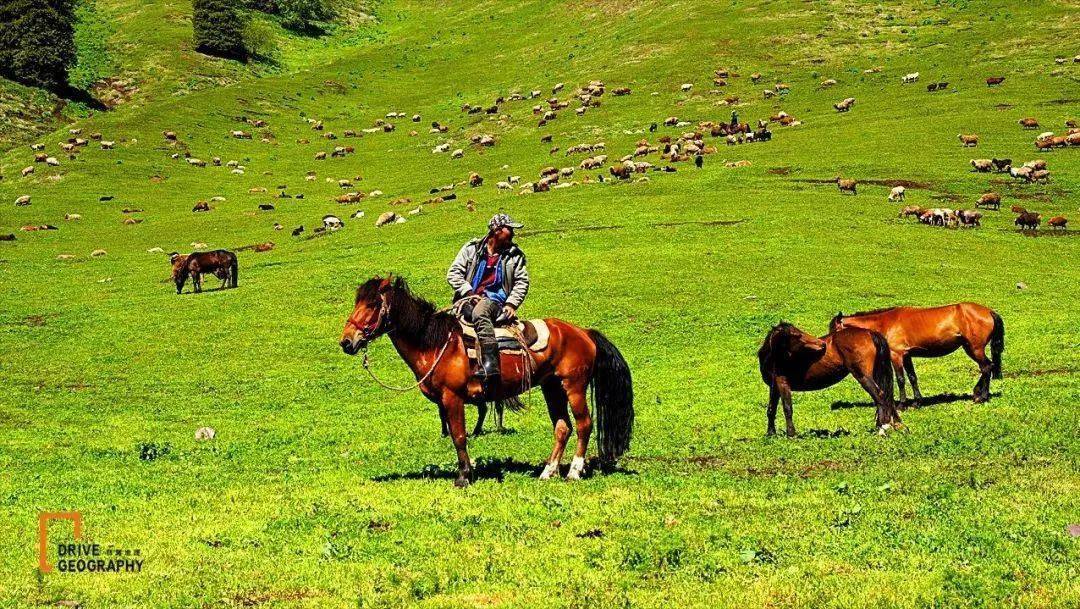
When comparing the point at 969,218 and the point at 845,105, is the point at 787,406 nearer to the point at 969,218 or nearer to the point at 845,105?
the point at 969,218

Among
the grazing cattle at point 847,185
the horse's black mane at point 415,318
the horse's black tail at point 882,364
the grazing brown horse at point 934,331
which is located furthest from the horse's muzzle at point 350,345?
the grazing cattle at point 847,185

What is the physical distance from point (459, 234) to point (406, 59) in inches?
3920

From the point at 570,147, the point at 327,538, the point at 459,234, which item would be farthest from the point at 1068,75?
the point at 327,538

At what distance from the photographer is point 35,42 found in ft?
339

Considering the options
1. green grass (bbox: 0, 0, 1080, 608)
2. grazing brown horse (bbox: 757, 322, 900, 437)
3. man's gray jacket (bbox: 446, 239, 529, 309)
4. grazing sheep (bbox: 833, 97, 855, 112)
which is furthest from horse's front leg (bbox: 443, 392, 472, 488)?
grazing sheep (bbox: 833, 97, 855, 112)

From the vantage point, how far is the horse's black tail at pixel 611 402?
638 inches

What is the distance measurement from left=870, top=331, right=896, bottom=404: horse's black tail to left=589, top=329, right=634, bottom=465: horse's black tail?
22.4 feet

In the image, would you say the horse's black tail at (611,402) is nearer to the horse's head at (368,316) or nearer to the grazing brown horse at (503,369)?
the grazing brown horse at (503,369)

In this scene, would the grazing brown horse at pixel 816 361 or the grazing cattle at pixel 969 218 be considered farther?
the grazing cattle at pixel 969 218

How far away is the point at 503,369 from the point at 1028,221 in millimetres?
46857

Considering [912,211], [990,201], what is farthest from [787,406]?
[990,201]

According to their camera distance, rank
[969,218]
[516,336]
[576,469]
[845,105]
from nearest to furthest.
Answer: [516,336]
[576,469]
[969,218]
[845,105]

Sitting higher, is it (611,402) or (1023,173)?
(611,402)

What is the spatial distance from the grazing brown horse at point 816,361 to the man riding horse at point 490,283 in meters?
8.02
